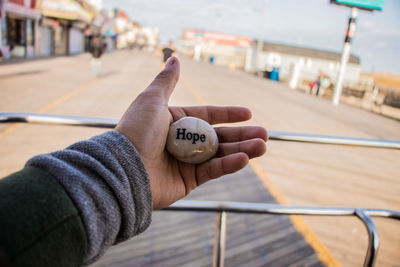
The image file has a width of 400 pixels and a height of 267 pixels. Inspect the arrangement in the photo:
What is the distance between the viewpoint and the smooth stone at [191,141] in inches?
64.3

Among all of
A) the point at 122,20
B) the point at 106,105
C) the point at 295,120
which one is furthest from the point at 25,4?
the point at 122,20

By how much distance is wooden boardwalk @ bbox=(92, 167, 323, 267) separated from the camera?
2.96m

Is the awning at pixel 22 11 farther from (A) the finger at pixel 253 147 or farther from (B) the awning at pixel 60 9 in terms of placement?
(A) the finger at pixel 253 147

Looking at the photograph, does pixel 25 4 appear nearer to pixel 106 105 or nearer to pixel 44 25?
pixel 44 25

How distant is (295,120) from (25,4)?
21.2 metres

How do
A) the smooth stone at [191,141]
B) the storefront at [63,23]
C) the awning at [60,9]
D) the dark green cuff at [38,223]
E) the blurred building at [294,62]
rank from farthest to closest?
the blurred building at [294,62] < the storefront at [63,23] < the awning at [60,9] < the smooth stone at [191,141] < the dark green cuff at [38,223]

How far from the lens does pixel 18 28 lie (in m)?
23.0

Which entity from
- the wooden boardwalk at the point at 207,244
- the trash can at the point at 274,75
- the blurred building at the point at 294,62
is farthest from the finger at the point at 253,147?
the trash can at the point at 274,75

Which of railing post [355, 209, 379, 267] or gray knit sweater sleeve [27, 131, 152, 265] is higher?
gray knit sweater sleeve [27, 131, 152, 265]

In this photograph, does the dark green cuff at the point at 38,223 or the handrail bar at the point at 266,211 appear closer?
the dark green cuff at the point at 38,223

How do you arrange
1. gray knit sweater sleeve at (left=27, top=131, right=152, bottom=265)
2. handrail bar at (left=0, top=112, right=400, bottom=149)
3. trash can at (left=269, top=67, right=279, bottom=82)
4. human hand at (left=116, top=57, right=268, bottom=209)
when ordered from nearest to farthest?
gray knit sweater sleeve at (left=27, top=131, right=152, bottom=265)
human hand at (left=116, top=57, right=268, bottom=209)
handrail bar at (left=0, top=112, right=400, bottom=149)
trash can at (left=269, top=67, right=279, bottom=82)

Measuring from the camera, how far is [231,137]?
1.88m

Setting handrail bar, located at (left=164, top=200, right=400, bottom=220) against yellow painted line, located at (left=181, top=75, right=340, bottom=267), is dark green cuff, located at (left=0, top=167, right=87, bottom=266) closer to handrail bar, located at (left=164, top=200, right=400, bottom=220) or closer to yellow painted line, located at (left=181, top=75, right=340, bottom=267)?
handrail bar, located at (left=164, top=200, right=400, bottom=220)

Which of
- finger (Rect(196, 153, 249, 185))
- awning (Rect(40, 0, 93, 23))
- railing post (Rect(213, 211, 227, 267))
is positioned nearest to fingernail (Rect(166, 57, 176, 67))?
finger (Rect(196, 153, 249, 185))
